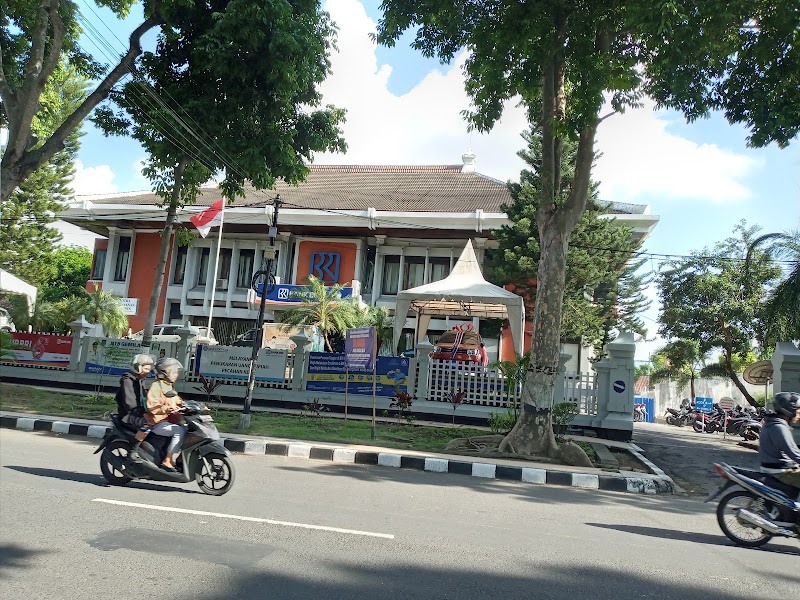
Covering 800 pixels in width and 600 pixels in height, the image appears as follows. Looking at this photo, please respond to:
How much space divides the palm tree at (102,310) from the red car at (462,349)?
1324 centimetres

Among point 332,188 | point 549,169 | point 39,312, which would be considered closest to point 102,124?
point 549,169

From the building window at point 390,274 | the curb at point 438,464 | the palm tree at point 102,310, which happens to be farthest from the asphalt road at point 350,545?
the building window at point 390,274

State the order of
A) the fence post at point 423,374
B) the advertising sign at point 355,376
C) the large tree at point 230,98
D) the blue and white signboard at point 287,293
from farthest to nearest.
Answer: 1. the blue and white signboard at point 287,293
2. the advertising sign at point 355,376
3. the fence post at point 423,374
4. the large tree at point 230,98

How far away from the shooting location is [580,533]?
5.00 meters

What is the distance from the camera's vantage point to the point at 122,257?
90.7 feet

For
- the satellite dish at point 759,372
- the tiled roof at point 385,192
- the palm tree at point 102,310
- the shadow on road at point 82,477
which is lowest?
the shadow on road at point 82,477

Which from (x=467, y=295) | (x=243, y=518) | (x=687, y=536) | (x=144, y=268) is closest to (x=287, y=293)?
(x=144, y=268)

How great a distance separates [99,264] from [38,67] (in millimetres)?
20363

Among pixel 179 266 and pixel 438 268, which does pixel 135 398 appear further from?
pixel 179 266

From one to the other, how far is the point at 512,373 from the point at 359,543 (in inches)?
303

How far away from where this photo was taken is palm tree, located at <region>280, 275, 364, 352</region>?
65.7 feet

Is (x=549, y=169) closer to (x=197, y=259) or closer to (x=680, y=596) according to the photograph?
(x=680, y=596)

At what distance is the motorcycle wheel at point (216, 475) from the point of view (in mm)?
5754

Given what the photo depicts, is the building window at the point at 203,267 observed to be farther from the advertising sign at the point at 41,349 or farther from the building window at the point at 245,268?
the advertising sign at the point at 41,349
